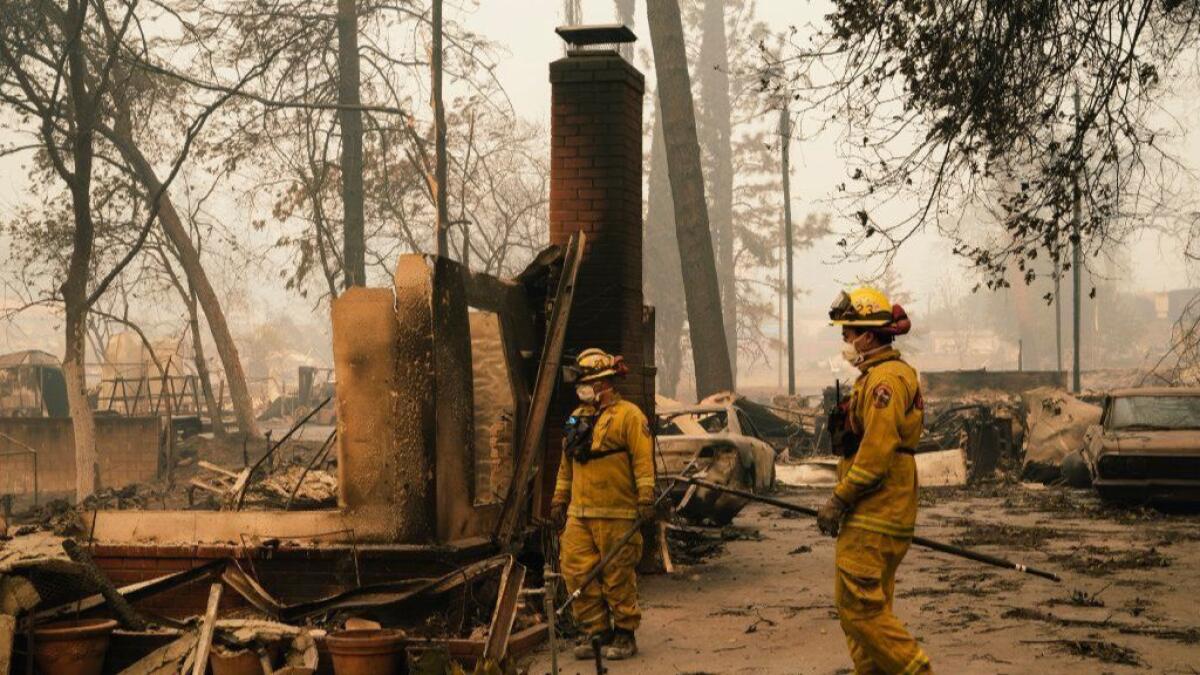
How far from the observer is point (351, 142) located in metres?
29.9

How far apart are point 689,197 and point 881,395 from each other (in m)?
20.2

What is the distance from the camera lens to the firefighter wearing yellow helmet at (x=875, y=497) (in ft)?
20.7

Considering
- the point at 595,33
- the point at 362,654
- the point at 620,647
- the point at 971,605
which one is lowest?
A: the point at 971,605

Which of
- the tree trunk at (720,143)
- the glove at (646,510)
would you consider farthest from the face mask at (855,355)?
the tree trunk at (720,143)

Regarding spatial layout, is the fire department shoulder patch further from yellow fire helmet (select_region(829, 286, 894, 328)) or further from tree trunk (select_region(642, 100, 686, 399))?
tree trunk (select_region(642, 100, 686, 399))

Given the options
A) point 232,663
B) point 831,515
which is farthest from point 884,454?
point 232,663

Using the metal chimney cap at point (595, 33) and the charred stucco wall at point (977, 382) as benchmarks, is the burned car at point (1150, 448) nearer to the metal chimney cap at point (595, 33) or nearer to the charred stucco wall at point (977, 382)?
the metal chimney cap at point (595, 33)

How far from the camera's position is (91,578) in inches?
324

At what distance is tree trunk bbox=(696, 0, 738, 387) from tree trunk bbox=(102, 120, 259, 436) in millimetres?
37655

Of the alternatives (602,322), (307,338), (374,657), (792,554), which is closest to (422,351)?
(374,657)

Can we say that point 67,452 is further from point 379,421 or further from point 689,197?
point 379,421

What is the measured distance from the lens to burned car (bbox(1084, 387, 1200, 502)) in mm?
17750

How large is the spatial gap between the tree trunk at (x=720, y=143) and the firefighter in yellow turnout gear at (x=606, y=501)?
56.6 meters

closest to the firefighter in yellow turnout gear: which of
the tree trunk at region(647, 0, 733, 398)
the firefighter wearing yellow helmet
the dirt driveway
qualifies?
the dirt driveway
